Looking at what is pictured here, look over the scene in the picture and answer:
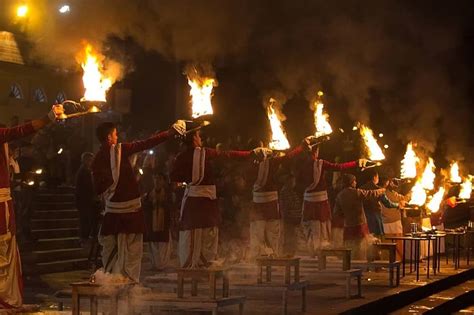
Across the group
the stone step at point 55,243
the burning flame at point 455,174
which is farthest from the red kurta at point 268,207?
the burning flame at point 455,174

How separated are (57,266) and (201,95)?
22.2 ft

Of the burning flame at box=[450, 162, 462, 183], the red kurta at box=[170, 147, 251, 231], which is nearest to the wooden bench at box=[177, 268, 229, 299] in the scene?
the red kurta at box=[170, 147, 251, 231]

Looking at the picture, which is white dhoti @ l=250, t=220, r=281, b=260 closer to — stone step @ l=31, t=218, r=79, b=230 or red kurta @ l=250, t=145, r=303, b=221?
red kurta @ l=250, t=145, r=303, b=221

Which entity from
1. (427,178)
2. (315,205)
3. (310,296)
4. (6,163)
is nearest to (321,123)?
(315,205)

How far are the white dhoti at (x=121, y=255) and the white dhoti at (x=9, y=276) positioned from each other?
110cm

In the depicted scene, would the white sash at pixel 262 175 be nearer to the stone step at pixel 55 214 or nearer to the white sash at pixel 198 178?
the white sash at pixel 198 178

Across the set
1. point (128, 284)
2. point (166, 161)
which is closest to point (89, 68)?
point (128, 284)

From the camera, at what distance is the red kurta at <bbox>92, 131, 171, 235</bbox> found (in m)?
10.1

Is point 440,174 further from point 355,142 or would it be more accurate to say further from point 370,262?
point 370,262

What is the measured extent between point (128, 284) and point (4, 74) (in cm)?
1692

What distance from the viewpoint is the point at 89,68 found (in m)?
9.42

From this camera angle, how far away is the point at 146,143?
10.2 metres

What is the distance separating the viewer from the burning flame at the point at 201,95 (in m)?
10.3

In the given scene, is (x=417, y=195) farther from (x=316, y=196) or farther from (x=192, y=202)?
(x=192, y=202)
